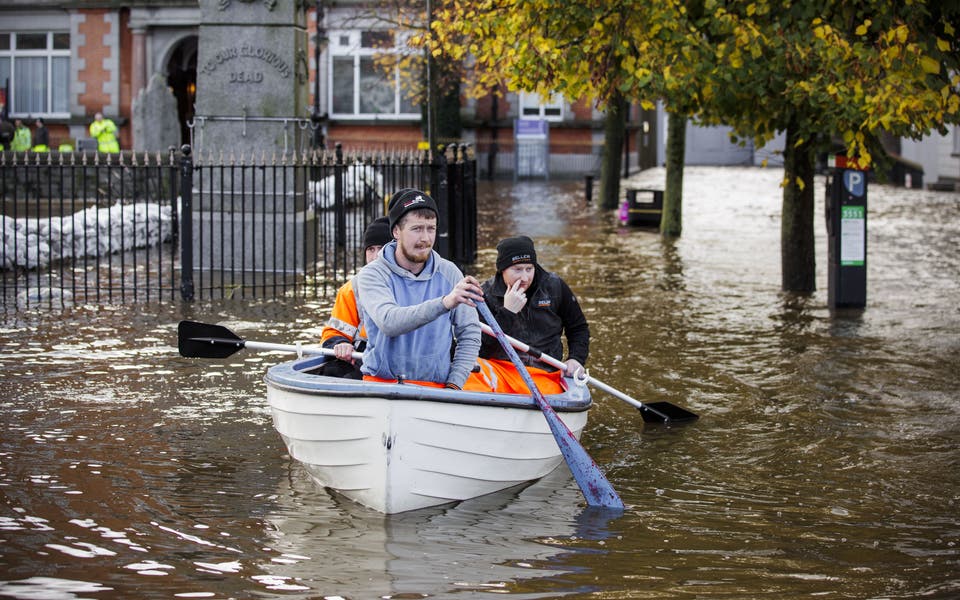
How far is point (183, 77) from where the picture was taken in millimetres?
43250

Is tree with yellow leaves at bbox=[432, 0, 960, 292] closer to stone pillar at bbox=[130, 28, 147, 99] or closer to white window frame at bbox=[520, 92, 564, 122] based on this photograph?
stone pillar at bbox=[130, 28, 147, 99]

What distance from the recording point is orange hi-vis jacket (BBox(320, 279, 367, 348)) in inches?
324

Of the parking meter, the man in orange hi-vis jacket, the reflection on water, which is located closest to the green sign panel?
the parking meter

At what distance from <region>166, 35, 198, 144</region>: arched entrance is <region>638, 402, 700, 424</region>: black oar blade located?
3490 cm

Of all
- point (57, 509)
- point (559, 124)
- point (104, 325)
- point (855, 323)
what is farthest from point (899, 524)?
point (559, 124)

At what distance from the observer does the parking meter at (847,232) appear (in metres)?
15.3

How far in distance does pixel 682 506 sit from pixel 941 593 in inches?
69.0

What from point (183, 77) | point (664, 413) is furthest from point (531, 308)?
point (183, 77)

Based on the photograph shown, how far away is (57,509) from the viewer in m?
7.35

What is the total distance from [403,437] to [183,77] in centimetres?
3808

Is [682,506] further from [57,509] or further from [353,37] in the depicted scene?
[353,37]

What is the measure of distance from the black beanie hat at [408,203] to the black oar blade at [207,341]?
2048 mm

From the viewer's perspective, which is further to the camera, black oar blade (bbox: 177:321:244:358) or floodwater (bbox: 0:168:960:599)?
black oar blade (bbox: 177:321:244:358)

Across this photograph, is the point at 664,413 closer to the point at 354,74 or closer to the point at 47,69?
the point at 354,74
